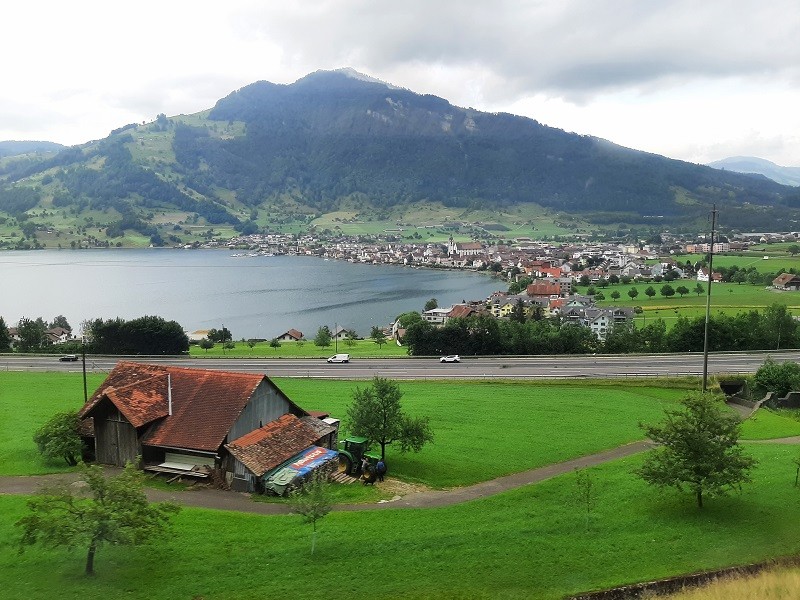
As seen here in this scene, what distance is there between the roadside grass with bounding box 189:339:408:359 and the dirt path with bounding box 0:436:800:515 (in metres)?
36.9

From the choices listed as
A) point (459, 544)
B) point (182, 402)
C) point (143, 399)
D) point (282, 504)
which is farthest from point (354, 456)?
point (143, 399)

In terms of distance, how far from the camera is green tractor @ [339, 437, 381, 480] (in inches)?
930

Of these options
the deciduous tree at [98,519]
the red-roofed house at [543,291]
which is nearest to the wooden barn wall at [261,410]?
the deciduous tree at [98,519]

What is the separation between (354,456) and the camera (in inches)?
950

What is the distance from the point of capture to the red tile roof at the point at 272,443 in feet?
71.1

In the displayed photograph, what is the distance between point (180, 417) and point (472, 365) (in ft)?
99.1

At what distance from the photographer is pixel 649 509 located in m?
19.2

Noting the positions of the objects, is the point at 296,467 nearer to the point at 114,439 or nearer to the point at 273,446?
the point at 273,446

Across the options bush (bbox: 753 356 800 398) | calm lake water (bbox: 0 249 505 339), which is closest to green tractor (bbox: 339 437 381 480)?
bush (bbox: 753 356 800 398)

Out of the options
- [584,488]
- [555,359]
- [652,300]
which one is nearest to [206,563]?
[584,488]

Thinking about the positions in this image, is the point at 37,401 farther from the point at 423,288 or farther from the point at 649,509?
the point at 423,288

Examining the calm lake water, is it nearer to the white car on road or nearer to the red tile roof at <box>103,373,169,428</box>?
the white car on road

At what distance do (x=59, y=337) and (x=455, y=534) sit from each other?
278 ft

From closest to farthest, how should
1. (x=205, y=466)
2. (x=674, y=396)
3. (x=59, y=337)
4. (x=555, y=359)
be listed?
(x=205, y=466)
(x=674, y=396)
(x=555, y=359)
(x=59, y=337)
